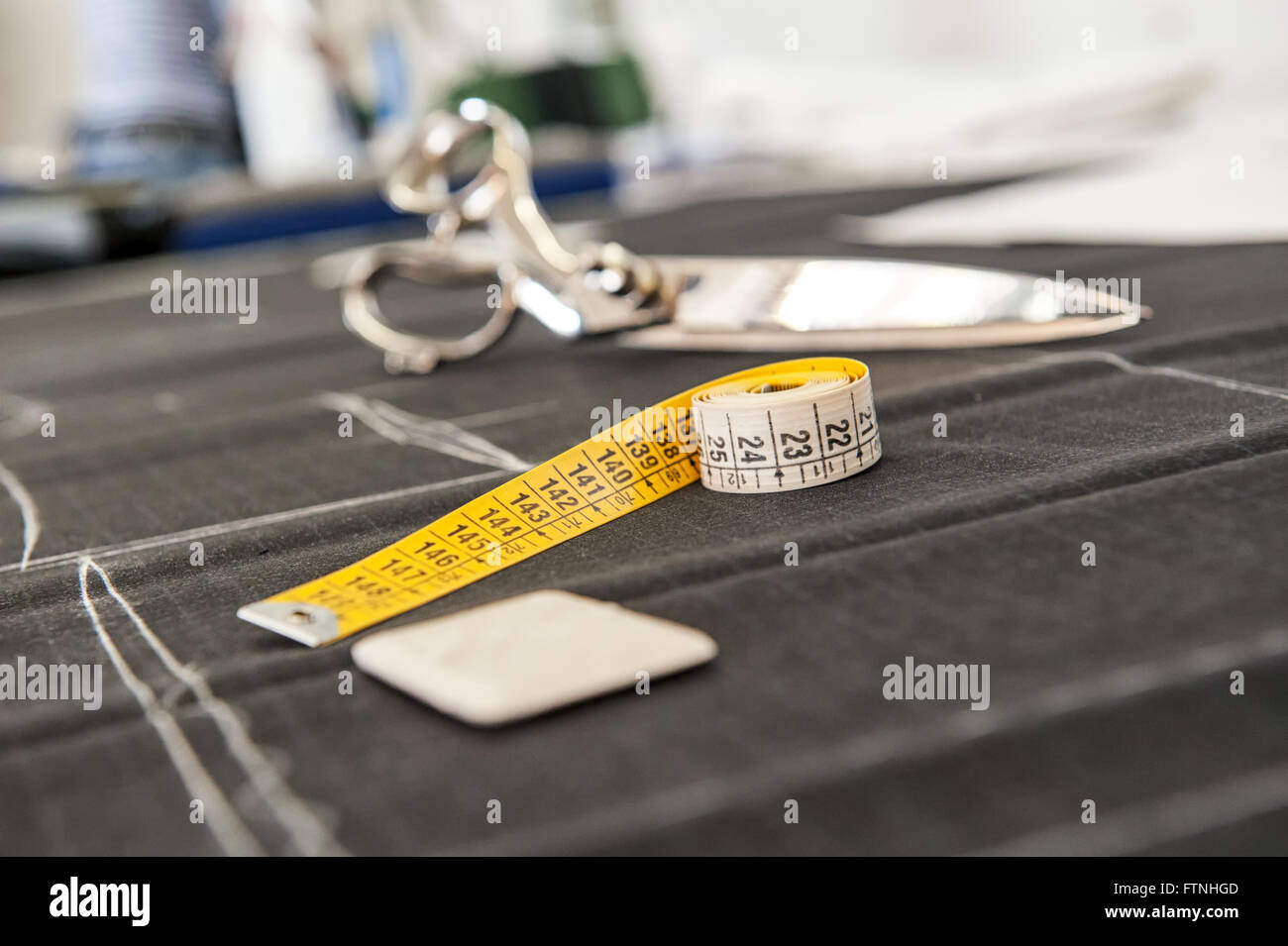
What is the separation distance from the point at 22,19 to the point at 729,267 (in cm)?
502

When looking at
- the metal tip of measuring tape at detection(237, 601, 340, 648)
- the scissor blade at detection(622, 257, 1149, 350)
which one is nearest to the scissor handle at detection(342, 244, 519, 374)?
the scissor blade at detection(622, 257, 1149, 350)

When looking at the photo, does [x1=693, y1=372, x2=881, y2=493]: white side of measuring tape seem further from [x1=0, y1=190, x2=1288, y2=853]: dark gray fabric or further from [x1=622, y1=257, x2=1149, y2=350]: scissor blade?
[x1=622, y1=257, x2=1149, y2=350]: scissor blade

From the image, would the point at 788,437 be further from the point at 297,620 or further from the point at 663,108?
the point at 663,108

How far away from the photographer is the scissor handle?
49.4 inches

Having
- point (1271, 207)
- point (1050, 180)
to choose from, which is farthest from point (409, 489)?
point (1050, 180)

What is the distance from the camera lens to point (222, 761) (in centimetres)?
50

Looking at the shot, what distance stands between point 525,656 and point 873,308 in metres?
0.63

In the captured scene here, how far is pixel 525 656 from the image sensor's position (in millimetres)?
530

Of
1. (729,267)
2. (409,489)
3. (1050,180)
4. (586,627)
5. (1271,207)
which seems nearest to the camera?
(586,627)

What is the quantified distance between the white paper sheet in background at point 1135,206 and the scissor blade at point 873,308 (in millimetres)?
374

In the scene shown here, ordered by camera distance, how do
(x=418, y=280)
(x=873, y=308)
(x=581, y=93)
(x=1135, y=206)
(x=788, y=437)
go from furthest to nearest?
(x=581, y=93), (x=1135, y=206), (x=418, y=280), (x=873, y=308), (x=788, y=437)

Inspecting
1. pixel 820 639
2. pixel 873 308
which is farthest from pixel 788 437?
pixel 873 308

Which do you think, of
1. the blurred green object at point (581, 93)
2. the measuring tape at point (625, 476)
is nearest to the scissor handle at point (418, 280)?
the measuring tape at point (625, 476)
